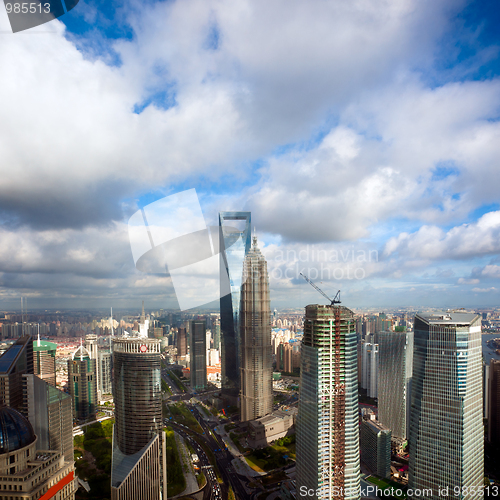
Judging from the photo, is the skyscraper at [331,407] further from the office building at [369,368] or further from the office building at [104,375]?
the office building at [369,368]

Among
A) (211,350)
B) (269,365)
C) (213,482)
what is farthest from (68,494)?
(211,350)

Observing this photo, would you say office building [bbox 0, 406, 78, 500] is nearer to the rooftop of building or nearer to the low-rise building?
the low-rise building

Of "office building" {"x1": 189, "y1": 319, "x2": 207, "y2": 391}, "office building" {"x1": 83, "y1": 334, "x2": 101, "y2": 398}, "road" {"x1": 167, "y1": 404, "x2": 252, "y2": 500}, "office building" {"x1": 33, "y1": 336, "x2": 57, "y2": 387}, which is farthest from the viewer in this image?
"office building" {"x1": 189, "y1": 319, "x2": 207, "y2": 391}

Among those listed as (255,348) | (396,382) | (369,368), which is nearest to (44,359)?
(255,348)

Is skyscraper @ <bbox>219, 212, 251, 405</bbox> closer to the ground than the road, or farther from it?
farther from it

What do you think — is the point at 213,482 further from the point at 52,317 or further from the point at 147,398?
the point at 52,317

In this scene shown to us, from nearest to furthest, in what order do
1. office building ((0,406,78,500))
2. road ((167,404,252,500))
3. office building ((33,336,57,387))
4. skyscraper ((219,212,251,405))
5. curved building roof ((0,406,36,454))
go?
office building ((0,406,78,500)) < curved building roof ((0,406,36,454)) < office building ((33,336,57,387)) < road ((167,404,252,500)) < skyscraper ((219,212,251,405))

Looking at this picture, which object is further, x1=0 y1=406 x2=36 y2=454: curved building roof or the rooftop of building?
A: the rooftop of building

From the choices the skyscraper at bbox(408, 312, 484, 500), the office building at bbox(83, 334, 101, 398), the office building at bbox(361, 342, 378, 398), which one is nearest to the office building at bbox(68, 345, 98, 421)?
the office building at bbox(83, 334, 101, 398)

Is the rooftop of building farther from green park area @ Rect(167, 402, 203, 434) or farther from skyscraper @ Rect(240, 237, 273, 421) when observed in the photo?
green park area @ Rect(167, 402, 203, 434)

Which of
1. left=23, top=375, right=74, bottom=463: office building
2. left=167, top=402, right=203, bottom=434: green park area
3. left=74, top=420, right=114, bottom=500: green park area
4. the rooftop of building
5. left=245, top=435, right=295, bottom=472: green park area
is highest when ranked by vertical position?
the rooftop of building
